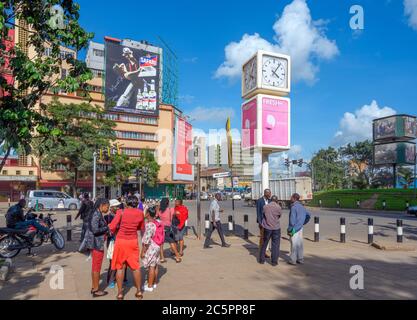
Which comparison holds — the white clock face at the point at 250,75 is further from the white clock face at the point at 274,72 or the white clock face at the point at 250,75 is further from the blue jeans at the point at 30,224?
the blue jeans at the point at 30,224

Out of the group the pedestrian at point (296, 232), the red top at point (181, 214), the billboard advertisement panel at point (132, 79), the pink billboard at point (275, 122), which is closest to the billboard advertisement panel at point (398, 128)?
the billboard advertisement panel at point (132, 79)

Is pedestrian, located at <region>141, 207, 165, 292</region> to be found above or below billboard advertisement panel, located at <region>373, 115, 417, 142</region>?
below

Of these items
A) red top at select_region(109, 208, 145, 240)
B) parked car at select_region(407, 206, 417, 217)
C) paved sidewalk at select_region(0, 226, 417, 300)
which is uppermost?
red top at select_region(109, 208, 145, 240)

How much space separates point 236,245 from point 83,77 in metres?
6.95

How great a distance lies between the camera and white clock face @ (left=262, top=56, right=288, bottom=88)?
1144cm

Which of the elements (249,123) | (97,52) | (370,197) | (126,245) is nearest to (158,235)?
(126,245)

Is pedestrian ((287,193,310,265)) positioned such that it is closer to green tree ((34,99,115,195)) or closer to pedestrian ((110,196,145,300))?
pedestrian ((110,196,145,300))

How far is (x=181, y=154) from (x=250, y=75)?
52.1 metres

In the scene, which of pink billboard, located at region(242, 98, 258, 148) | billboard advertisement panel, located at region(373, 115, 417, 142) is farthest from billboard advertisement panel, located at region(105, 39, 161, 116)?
pink billboard, located at region(242, 98, 258, 148)

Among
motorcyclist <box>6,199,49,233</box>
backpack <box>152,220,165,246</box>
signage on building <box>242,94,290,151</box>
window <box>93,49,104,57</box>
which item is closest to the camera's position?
backpack <box>152,220,165,246</box>
